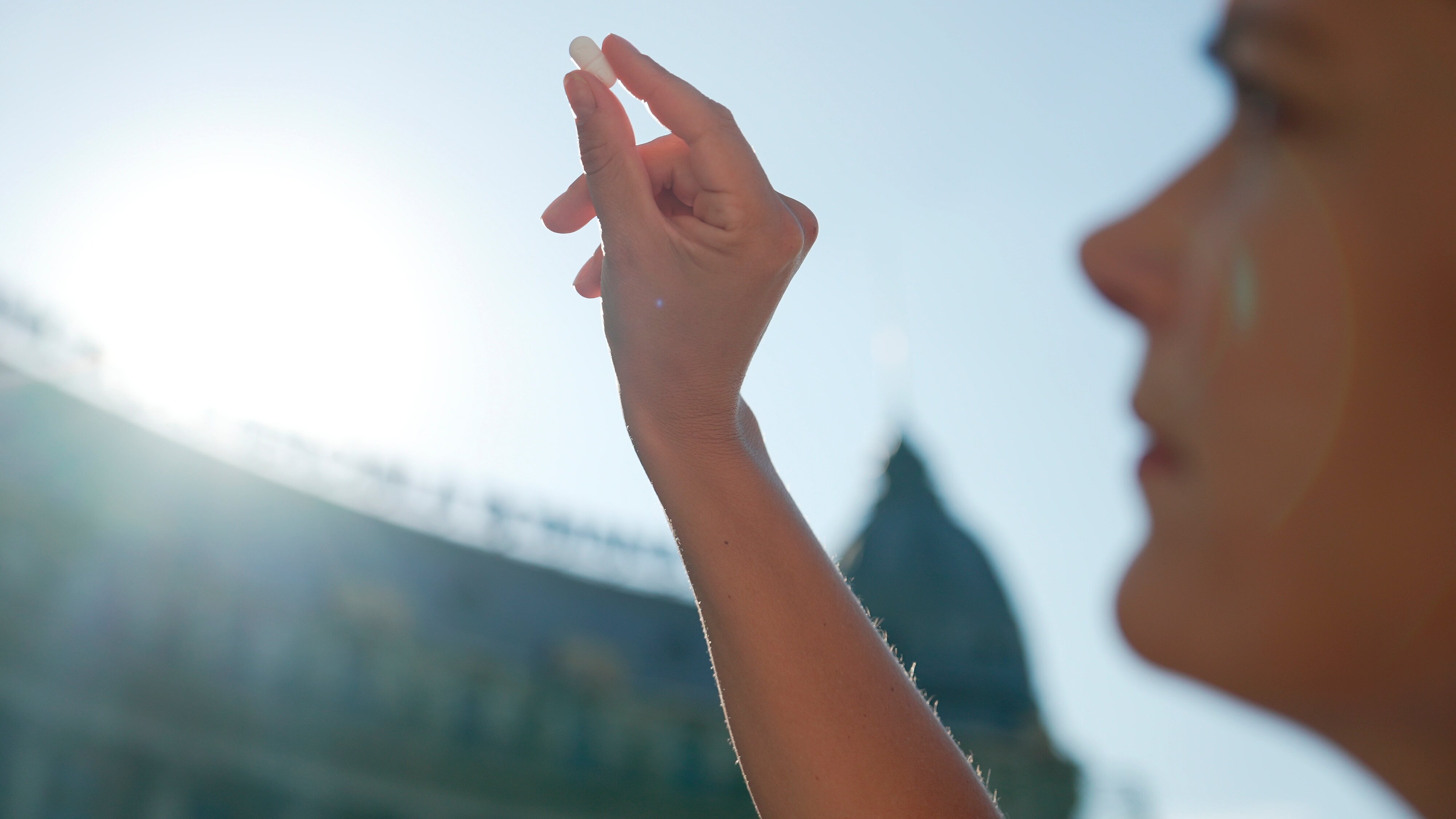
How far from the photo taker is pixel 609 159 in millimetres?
1430

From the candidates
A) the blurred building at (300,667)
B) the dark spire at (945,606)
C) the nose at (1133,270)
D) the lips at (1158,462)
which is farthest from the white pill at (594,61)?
the dark spire at (945,606)

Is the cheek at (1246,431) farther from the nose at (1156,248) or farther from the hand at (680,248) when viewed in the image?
the hand at (680,248)

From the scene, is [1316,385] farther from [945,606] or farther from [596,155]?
[945,606]

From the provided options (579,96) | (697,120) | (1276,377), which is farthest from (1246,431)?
(579,96)

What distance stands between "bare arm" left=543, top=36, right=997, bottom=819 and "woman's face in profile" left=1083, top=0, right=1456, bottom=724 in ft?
2.43

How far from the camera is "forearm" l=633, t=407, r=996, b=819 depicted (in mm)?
1401

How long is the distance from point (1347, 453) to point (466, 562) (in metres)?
38.2

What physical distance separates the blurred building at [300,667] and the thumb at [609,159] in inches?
1093

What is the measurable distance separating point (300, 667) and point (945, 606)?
27718 millimetres

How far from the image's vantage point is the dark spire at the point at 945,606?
157 ft

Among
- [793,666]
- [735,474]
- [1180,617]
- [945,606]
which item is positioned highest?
[1180,617]

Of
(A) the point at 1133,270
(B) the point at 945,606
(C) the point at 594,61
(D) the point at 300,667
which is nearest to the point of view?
(A) the point at 1133,270

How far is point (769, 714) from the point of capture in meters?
1.44

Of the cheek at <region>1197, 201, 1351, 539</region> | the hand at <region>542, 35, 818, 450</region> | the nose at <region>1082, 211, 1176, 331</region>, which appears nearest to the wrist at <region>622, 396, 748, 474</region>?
the hand at <region>542, 35, 818, 450</region>
